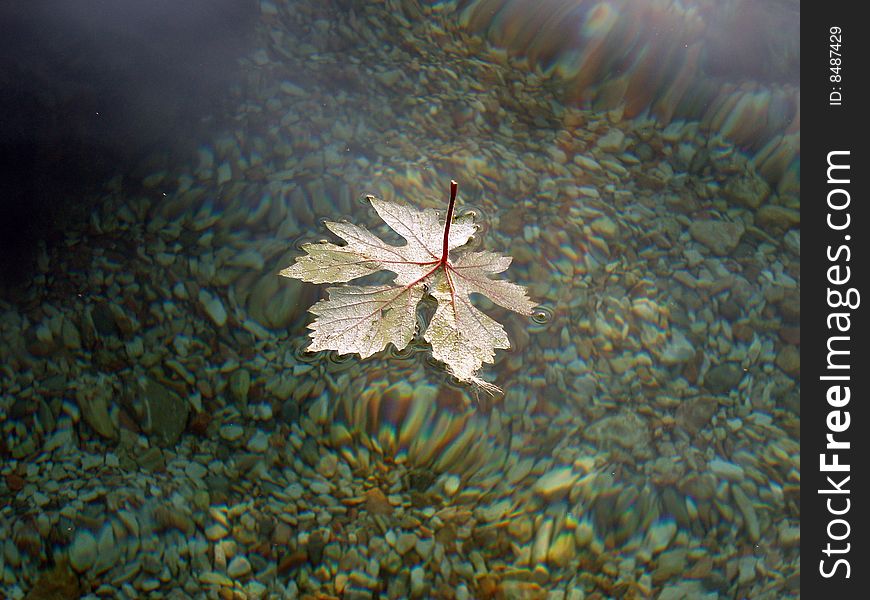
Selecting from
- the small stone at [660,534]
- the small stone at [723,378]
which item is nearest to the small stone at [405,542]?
the small stone at [660,534]

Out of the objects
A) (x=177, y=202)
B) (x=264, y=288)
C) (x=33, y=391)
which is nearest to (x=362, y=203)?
(x=264, y=288)

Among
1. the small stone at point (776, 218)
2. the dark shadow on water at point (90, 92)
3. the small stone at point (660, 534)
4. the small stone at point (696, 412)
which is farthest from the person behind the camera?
the small stone at point (776, 218)

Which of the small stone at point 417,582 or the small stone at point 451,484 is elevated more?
the small stone at point 451,484

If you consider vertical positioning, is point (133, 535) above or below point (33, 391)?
below

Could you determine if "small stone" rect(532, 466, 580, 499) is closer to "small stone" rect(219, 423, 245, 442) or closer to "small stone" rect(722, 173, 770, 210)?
"small stone" rect(219, 423, 245, 442)

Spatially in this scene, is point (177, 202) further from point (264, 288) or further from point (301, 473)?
point (301, 473)

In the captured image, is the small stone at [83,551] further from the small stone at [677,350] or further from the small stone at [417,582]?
the small stone at [677,350]

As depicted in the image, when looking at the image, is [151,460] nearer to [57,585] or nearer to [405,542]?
[57,585]

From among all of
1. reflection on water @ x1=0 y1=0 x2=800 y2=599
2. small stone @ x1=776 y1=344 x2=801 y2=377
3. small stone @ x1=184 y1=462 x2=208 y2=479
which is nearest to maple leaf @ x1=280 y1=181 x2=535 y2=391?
reflection on water @ x1=0 y1=0 x2=800 y2=599
